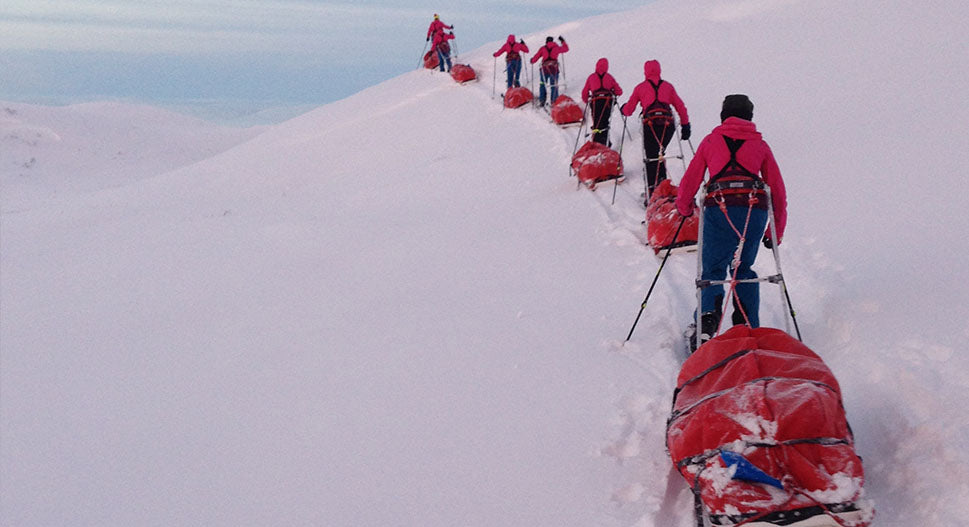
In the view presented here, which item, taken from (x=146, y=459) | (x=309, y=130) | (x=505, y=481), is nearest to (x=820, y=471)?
(x=505, y=481)

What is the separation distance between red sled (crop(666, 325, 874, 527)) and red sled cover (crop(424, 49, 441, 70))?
20.0 m

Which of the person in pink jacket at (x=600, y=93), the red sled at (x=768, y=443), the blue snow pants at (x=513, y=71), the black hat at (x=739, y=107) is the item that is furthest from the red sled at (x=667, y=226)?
the blue snow pants at (x=513, y=71)

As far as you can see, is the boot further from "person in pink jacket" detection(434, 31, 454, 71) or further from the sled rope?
"person in pink jacket" detection(434, 31, 454, 71)

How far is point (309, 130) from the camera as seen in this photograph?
62.3 feet

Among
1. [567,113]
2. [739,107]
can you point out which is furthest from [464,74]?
[739,107]

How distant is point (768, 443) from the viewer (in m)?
2.24

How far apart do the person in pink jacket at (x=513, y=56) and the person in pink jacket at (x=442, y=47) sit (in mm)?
5302

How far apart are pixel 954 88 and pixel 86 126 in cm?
4057

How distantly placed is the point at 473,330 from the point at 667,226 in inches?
82.2

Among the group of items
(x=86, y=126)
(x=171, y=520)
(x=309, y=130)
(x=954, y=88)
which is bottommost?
(x=86, y=126)

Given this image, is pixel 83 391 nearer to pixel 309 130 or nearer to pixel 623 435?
pixel 623 435

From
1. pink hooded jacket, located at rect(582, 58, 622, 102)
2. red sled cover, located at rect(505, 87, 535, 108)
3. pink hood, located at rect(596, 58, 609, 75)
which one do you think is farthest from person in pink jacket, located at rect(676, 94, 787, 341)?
red sled cover, located at rect(505, 87, 535, 108)

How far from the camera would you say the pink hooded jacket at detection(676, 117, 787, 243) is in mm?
3443

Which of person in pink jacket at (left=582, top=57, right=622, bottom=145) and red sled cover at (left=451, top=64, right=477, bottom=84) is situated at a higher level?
person in pink jacket at (left=582, top=57, right=622, bottom=145)
